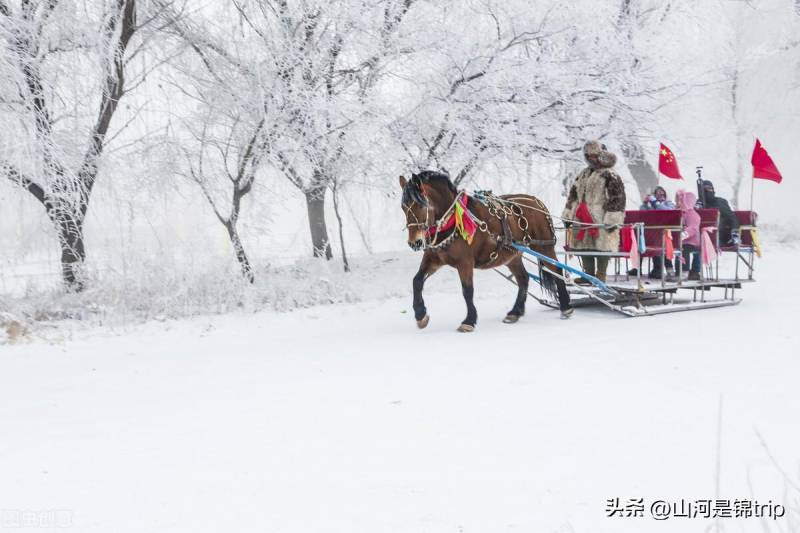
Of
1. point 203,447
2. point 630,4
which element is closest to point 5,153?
point 203,447

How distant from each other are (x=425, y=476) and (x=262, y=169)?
9.87 m

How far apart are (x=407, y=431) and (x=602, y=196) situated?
5.44 metres

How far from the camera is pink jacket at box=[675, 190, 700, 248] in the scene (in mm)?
8531

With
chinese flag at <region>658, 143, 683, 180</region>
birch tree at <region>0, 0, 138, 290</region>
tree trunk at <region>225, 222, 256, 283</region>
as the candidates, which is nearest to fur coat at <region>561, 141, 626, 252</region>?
chinese flag at <region>658, 143, 683, 180</region>

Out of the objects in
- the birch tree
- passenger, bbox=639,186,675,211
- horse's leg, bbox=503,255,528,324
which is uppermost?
the birch tree

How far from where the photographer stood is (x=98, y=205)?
10.3 metres

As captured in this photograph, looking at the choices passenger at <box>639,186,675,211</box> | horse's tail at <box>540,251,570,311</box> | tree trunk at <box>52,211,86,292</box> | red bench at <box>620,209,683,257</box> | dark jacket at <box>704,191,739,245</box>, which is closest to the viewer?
red bench at <box>620,209,683,257</box>

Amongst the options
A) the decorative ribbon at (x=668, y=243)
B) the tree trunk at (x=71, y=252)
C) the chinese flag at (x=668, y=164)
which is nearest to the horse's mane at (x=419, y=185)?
the decorative ribbon at (x=668, y=243)

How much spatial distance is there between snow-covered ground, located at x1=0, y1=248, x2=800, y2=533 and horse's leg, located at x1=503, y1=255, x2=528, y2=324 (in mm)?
1121

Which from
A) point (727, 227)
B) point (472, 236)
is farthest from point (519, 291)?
point (727, 227)

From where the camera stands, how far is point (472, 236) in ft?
23.9

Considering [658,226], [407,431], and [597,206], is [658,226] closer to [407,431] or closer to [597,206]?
[597,206]

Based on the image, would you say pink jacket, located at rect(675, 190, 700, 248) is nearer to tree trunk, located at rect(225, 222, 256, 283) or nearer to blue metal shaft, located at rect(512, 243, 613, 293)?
blue metal shaft, located at rect(512, 243, 613, 293)

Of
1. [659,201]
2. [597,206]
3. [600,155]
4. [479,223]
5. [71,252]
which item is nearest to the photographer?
[479,223]
